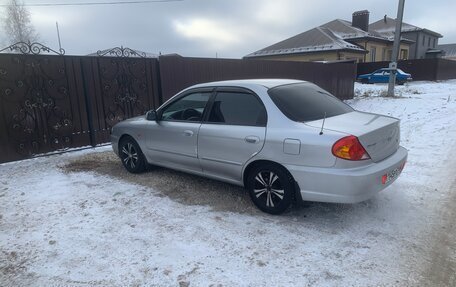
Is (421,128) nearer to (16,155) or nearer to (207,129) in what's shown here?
(207,129)

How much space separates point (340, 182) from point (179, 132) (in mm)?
2380

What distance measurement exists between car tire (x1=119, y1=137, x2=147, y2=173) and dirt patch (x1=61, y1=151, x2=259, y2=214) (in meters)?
0.12

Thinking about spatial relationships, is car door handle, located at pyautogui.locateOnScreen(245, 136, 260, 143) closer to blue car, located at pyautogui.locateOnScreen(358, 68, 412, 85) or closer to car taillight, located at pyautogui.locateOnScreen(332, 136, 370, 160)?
car taillight, located at pyautogui.locateOnScreen(332, 136, 370, 160)

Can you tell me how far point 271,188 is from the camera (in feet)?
13.0

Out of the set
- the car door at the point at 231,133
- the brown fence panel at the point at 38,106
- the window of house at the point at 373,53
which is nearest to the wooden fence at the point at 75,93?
the brown fence panel at the point at 38,106

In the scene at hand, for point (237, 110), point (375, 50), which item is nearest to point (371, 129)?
point (237, 110)

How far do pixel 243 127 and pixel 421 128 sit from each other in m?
6.75

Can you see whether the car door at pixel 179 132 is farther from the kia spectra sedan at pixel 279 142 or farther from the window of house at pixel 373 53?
the window of house at pixel 373 53

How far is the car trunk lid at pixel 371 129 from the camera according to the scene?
360 centimetres

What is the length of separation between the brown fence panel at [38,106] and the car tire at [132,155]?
2.11 metres

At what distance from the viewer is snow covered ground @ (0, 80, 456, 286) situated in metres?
2.99

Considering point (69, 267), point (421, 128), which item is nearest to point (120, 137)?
point (69, 267)

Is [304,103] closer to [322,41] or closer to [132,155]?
[132,155]

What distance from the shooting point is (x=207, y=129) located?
4547 millimetres
